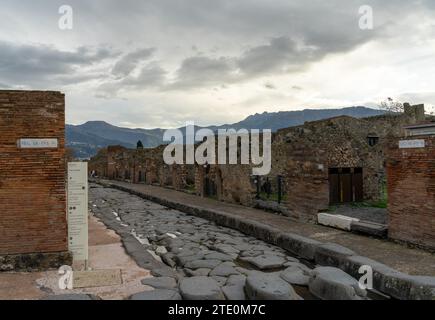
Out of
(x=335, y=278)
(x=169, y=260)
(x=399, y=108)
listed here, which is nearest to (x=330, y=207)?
(x=169, y=260)

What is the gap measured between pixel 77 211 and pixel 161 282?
7.29 ft

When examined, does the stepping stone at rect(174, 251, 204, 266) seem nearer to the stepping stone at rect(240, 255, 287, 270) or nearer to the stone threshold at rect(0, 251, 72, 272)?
the stepping stone at rect(240, 255, 287, 270)

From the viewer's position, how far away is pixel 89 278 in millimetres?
6078

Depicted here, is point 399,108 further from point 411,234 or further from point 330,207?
point 411,234

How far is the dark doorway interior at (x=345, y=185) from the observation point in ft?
37.0

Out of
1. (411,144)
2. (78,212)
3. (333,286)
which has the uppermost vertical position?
(411,144)

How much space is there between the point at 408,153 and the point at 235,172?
8328 mm

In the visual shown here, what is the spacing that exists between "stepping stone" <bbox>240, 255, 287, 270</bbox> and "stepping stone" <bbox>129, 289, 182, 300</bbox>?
2380 mm

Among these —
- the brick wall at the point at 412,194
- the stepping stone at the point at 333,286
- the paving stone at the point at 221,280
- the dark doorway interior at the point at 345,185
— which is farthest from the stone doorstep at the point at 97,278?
the dark doorway interior at the point at 345,185

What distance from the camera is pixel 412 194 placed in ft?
A: 25.6

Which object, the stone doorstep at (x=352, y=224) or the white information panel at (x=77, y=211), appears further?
the stone doorstep at (x=352, y=224)

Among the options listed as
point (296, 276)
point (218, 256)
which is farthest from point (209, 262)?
point (296, 276)

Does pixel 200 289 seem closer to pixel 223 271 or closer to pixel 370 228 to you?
pixel 223 271

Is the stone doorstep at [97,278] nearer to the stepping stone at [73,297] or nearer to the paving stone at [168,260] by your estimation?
the stepping stone at [73,297]
